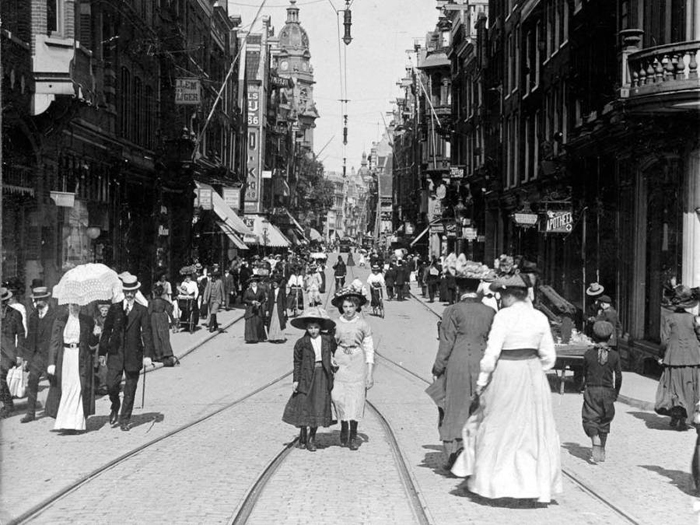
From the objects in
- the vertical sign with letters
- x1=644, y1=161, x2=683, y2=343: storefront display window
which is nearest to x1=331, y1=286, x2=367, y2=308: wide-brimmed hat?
x1=644, y1=161, x2=683, y2=343: storefront display window

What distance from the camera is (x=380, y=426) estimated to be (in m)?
11.9

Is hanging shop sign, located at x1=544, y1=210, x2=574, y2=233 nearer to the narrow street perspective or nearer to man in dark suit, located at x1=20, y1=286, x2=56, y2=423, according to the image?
the narrow street perspective

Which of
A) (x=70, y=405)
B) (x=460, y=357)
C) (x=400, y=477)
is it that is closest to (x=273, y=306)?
(x=70, y=405)

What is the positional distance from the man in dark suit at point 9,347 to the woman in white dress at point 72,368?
41.3 inches

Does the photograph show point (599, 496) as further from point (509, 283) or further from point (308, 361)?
point (308, 361)

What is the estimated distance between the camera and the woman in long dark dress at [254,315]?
2297 centimetres

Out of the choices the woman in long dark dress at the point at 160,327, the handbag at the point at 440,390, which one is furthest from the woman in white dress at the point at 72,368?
the handbag at the point at 440,390

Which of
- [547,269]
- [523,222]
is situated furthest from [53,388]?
[547,269]

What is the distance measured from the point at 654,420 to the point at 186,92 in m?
24.4

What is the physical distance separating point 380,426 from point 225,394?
3.81 m

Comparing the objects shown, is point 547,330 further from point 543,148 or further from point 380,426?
point 543,148

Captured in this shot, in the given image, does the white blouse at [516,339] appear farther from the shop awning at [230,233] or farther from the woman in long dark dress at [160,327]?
the shop awning at [230,233]

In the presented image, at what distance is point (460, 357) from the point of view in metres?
8.66

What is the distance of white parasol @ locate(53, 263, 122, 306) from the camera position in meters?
11.3
